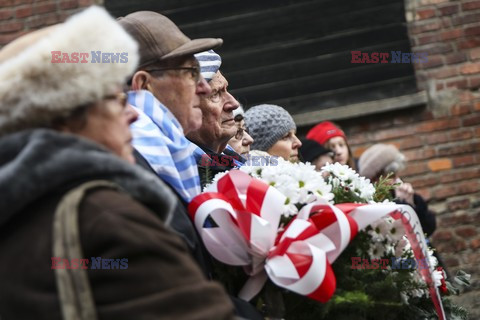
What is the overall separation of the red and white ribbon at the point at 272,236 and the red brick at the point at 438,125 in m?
4.82

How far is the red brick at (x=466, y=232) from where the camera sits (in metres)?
7.65

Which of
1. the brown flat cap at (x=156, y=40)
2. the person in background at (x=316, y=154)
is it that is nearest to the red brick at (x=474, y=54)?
the person in background at (x=316, y=154)

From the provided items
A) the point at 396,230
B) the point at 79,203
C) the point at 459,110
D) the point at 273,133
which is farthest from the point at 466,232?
the point at 79,203

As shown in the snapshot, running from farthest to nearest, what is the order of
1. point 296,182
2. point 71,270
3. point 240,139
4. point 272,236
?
point 240,139 → point 296,182 → point 272,236 → point 71,270

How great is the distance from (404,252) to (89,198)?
168cm

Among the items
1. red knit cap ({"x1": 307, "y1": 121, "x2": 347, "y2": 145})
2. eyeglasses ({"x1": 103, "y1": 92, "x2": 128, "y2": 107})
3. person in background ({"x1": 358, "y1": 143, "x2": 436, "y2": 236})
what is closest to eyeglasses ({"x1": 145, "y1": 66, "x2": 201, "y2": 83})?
eyeglasses ({"x1": 103, "y1": 92, "x2": 128, "y2": 107})

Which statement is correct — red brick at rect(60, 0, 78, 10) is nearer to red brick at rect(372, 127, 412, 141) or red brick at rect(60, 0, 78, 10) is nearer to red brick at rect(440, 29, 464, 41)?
red brick at rect(372, 127, 412, 141)

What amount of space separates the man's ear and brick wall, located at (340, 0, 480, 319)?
186 inches

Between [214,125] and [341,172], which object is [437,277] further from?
[214,125]

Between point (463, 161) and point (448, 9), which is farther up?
point (448, 9)

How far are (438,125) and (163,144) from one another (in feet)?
16.8

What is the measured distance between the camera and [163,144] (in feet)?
9.96

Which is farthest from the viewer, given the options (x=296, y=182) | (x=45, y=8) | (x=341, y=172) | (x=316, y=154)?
(x=45, y=8)

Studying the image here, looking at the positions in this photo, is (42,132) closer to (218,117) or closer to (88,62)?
(88,62)
